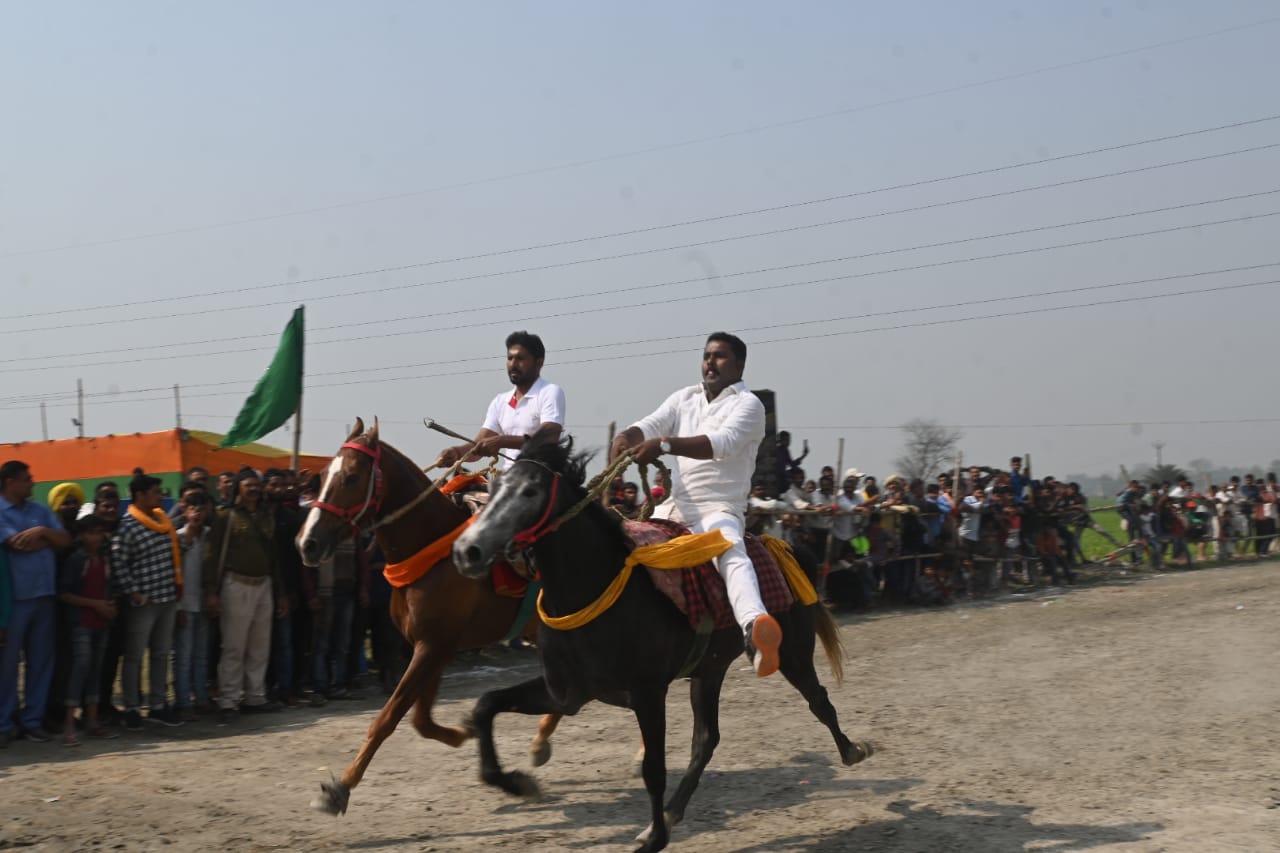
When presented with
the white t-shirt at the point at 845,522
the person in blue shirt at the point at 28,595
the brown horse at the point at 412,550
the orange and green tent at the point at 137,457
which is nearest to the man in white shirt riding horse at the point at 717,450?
the brown horse at the point at 412,550

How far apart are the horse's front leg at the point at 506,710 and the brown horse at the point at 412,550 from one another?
486 millimetres

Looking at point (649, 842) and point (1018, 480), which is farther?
point (1018, 480)

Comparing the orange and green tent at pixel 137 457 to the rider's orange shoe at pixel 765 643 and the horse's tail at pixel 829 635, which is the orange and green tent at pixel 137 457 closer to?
the horse's tail at pixel 829 635

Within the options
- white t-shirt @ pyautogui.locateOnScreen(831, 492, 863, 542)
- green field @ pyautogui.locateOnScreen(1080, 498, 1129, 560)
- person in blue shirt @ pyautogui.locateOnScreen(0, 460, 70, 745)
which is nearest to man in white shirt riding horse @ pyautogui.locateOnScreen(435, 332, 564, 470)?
person in blue shirt @ pyautogui.locateOnScreen(0, 460, 70, 745)

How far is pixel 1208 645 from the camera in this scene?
12.2 meters

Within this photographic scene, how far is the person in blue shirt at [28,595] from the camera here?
28.6ft

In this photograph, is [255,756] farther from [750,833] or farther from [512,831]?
[750,833]

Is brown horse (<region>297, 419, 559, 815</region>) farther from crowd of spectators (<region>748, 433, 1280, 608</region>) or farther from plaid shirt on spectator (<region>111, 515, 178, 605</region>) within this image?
crowd of spectators (<region>748, 433, 1280, 608</region>)

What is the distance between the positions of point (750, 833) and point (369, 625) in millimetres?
6061

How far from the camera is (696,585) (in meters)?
6.24

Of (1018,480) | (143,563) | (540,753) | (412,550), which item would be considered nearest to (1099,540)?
(1018,480)

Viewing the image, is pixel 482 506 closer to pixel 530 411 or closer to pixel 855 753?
pixel 530 411

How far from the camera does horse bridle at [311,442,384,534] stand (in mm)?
6961

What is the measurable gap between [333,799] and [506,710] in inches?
40.7
